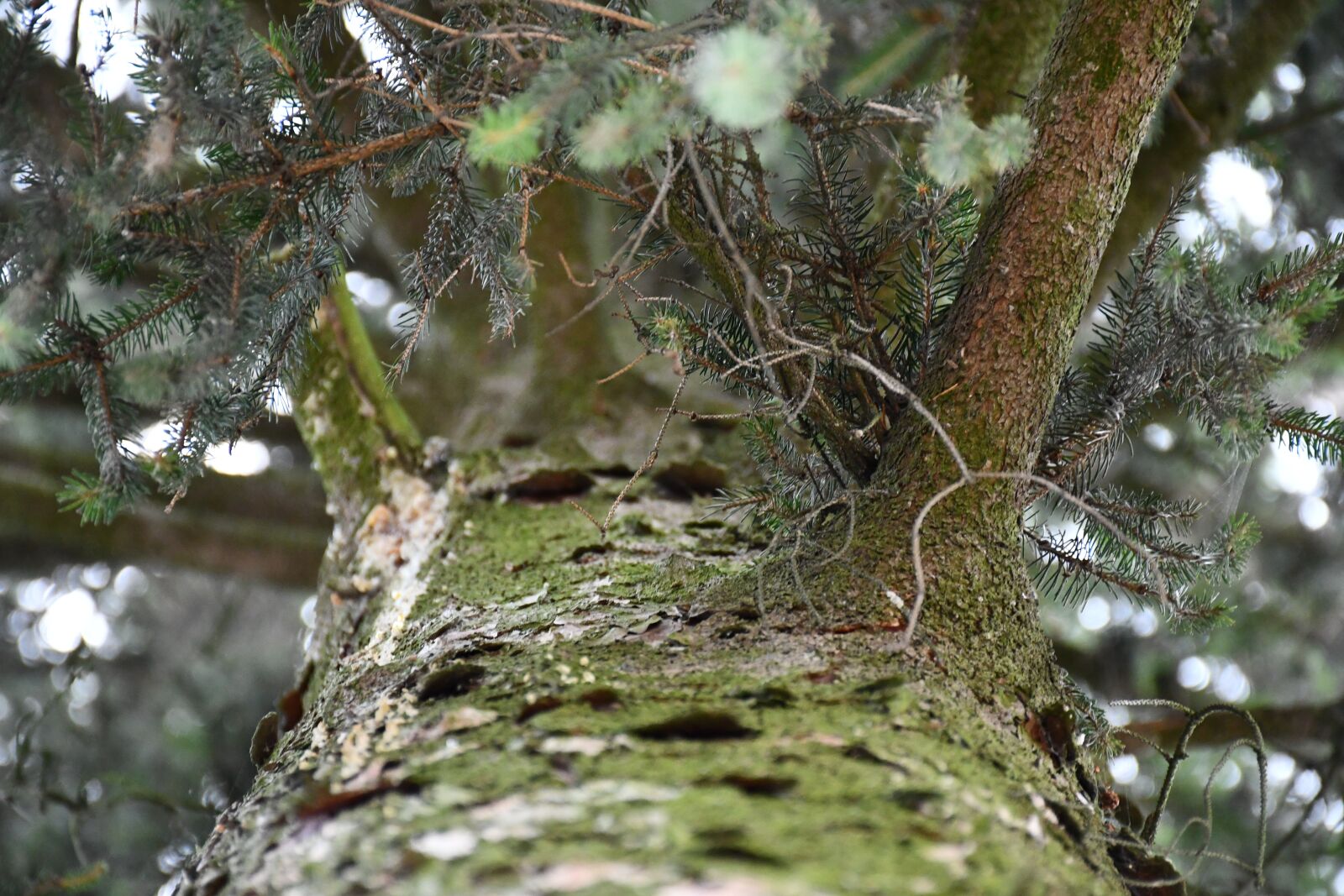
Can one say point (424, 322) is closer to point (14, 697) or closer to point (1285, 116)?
point (1285, 116)

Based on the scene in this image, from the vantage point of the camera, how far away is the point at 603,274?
110cm

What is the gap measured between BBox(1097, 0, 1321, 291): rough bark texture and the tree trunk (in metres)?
1.14

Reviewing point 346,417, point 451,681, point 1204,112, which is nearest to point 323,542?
point 346,417

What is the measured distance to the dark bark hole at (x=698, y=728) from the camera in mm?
876

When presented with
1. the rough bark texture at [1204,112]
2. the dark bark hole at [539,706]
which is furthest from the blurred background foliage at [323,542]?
the dark bark hole at [539,706]

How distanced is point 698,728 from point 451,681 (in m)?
0.30

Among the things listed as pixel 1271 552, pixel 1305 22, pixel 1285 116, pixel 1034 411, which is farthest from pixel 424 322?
pixel 1271 552

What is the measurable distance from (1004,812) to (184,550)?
8.22 feet

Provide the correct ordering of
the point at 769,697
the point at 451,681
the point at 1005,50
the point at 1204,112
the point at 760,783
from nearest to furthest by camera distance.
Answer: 1. the point at 760,783
2. the point at 769,697
3. the point at 451,681
4. the point at 1005,50
5. the point at 1204,112

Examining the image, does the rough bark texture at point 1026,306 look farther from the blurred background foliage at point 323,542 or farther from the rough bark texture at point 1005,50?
the rough bark texture at point 1005,50

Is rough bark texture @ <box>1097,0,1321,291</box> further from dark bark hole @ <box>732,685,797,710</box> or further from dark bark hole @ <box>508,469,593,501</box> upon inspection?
dark bark hole @ <box>732,685,797,710</box>

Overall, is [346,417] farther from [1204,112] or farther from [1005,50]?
[1204,112]

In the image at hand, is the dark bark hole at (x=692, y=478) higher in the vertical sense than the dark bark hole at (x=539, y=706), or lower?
higher

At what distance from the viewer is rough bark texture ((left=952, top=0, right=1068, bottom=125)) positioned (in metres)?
2.02
